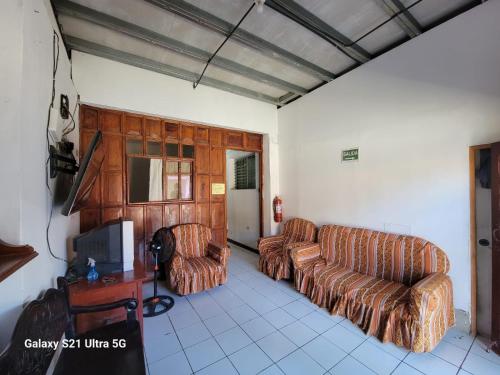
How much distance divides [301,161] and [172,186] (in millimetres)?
2354

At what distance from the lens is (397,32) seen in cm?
247

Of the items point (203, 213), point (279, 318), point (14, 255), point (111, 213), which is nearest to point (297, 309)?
point (279, 318)

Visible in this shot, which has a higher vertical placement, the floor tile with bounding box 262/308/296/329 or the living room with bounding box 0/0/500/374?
the living room with bounding box 0/0/500/374

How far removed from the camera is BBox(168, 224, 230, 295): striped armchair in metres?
2.82

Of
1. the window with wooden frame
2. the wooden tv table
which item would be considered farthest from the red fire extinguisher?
the wooden tv table

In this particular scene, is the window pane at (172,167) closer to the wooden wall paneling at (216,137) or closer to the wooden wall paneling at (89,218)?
the wooden wall paneling at (216,137)

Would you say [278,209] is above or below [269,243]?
Answer: above

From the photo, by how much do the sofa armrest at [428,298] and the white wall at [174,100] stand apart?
275 centimetres

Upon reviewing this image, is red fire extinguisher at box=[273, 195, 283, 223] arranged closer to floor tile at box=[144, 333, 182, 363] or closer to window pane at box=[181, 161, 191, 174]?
window pane at box=[181, 161, 191, 174]

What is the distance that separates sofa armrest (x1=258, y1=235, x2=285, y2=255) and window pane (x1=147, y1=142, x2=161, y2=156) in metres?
2.29

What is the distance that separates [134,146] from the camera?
10.7ft

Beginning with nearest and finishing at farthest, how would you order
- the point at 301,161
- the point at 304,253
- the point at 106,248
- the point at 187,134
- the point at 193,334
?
the point at 106,248 → the point at 193,334 → the point at 304,253 → the point at 187,134 → the point at 301,161

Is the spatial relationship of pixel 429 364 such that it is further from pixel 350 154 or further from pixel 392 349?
pixel 350 154

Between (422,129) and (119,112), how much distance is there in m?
4.03
